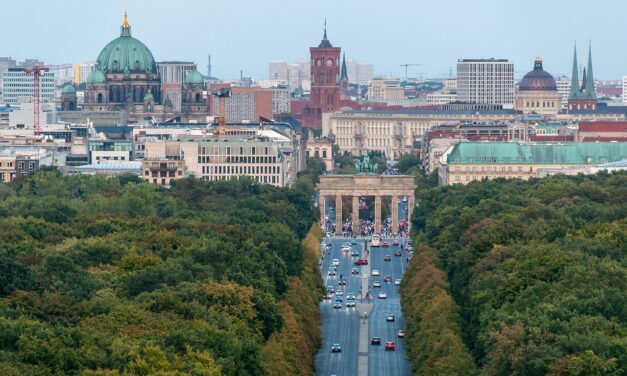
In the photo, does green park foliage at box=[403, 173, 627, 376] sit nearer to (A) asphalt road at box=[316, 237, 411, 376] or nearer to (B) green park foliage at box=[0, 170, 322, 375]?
(A) asphalt road at box=[316, 237, 411, 376]

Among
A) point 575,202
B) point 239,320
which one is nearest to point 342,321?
point 575,202

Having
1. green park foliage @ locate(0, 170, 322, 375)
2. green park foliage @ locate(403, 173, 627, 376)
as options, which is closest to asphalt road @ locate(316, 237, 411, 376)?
green park foliage @ locate(403, 173, 627, 376)

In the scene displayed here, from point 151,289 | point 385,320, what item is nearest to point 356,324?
point 385,320

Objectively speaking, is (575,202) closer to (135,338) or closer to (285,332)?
(285,332)

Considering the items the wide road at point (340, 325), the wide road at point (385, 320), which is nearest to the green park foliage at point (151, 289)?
the wide road at point (340, 325)

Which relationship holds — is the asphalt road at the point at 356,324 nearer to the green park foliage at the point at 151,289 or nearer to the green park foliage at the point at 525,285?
the green park foliage at the point at 525,285

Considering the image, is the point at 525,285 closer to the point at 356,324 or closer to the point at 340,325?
the point at 340,325
